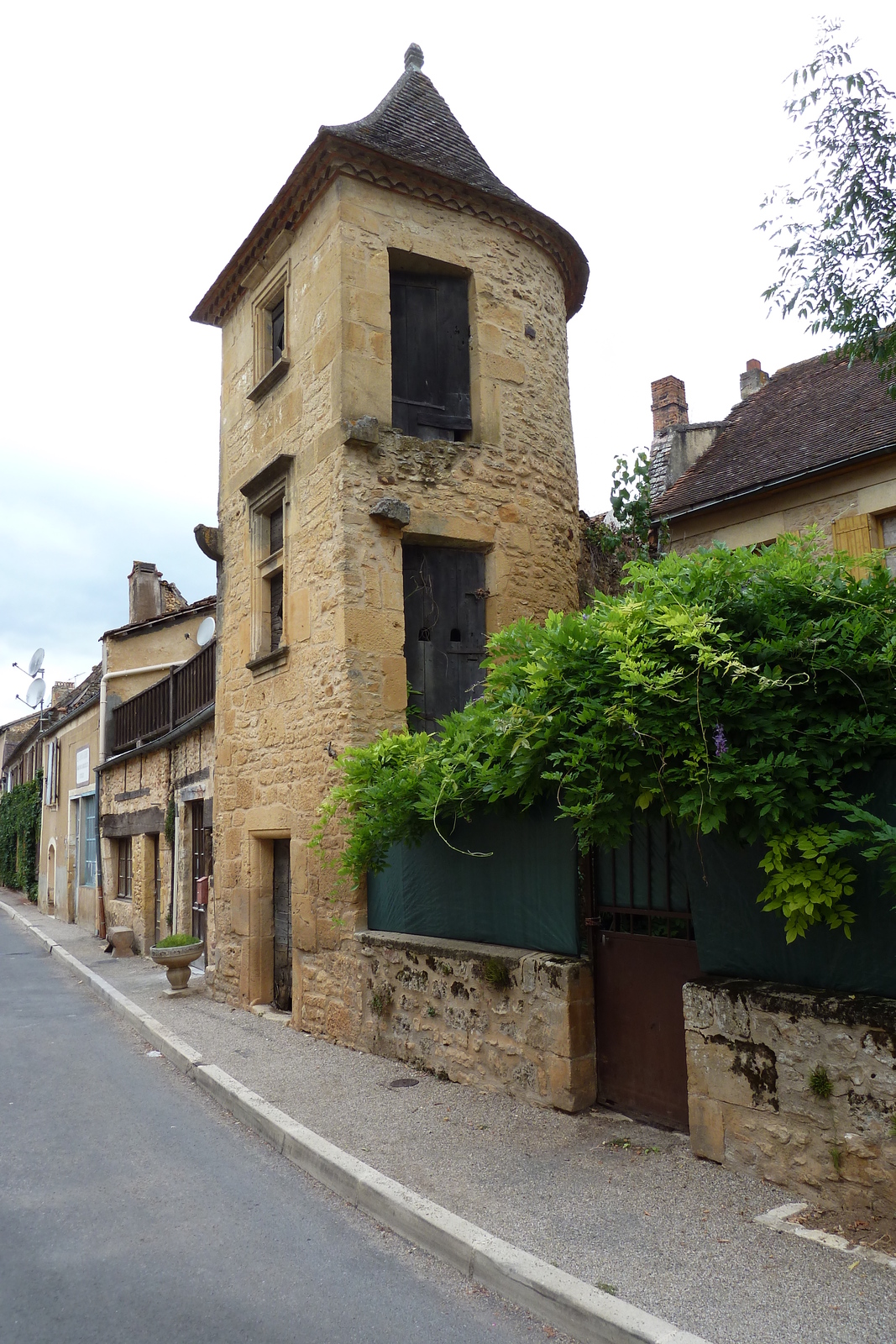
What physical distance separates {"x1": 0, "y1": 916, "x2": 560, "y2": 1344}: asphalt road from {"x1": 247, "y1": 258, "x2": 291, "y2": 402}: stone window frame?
23.6 feet

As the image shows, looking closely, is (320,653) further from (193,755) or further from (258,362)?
(193,755)

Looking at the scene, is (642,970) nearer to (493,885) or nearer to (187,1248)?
(493,885)

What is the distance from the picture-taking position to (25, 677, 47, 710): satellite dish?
29094 millimetres

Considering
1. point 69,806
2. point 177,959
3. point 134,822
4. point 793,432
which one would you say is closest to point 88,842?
point 69,806

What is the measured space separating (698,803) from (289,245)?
8.36 meters

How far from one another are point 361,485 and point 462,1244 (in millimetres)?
6441

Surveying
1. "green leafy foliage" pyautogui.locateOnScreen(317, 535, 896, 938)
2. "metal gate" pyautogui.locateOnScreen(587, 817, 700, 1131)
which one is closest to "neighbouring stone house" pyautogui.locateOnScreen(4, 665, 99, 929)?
"metal gate" pyautogui.locateOnScreen(587, 817, 700, 1131)

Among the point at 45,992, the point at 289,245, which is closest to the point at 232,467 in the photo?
the point at 289,245

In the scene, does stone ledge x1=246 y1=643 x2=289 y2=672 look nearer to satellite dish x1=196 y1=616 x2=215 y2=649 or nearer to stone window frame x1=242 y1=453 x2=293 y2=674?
stone window frame x1=242 y1=453 x2=293 y2=674

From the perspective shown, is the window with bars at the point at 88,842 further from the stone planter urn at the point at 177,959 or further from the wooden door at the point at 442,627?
the wooden door at the point at 442,627

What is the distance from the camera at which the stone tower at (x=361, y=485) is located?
8.80m

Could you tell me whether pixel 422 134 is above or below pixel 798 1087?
above

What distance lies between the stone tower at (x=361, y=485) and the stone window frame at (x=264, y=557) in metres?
0.03

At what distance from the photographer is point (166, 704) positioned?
55.1 ft
